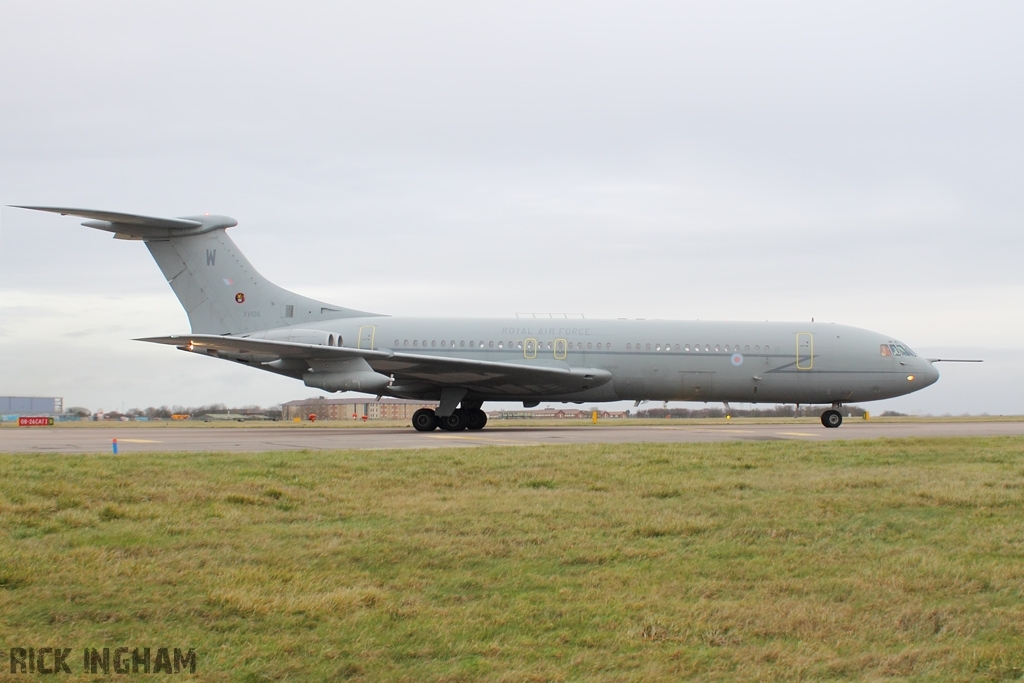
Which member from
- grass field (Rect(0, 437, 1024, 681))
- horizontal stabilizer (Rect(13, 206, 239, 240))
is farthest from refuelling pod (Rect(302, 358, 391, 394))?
grass field (Rect(0, 437, 1024, 681))

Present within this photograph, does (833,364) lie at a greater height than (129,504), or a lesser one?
greater

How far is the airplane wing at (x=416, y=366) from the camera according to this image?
80.2 feet

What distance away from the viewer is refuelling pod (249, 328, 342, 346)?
86.7ft

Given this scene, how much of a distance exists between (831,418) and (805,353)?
2.21 metres

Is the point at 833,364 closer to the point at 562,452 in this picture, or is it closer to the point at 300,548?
the point at 562,452

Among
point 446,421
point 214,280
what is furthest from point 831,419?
point 214,280

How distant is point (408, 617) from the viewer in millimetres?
5680

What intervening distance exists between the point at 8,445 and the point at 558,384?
1451cm

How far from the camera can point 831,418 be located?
27.7 meters

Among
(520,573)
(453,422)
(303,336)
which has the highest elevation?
(303,336)

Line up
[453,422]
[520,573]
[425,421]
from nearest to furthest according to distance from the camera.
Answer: [520,573], [425,421], [453,422]

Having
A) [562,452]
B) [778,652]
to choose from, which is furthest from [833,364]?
[778,652]

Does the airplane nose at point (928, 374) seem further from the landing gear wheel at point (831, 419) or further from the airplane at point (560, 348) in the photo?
the landing gear wheel at point (831, 419)

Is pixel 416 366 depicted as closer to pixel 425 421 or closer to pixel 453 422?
pixel 425 421
